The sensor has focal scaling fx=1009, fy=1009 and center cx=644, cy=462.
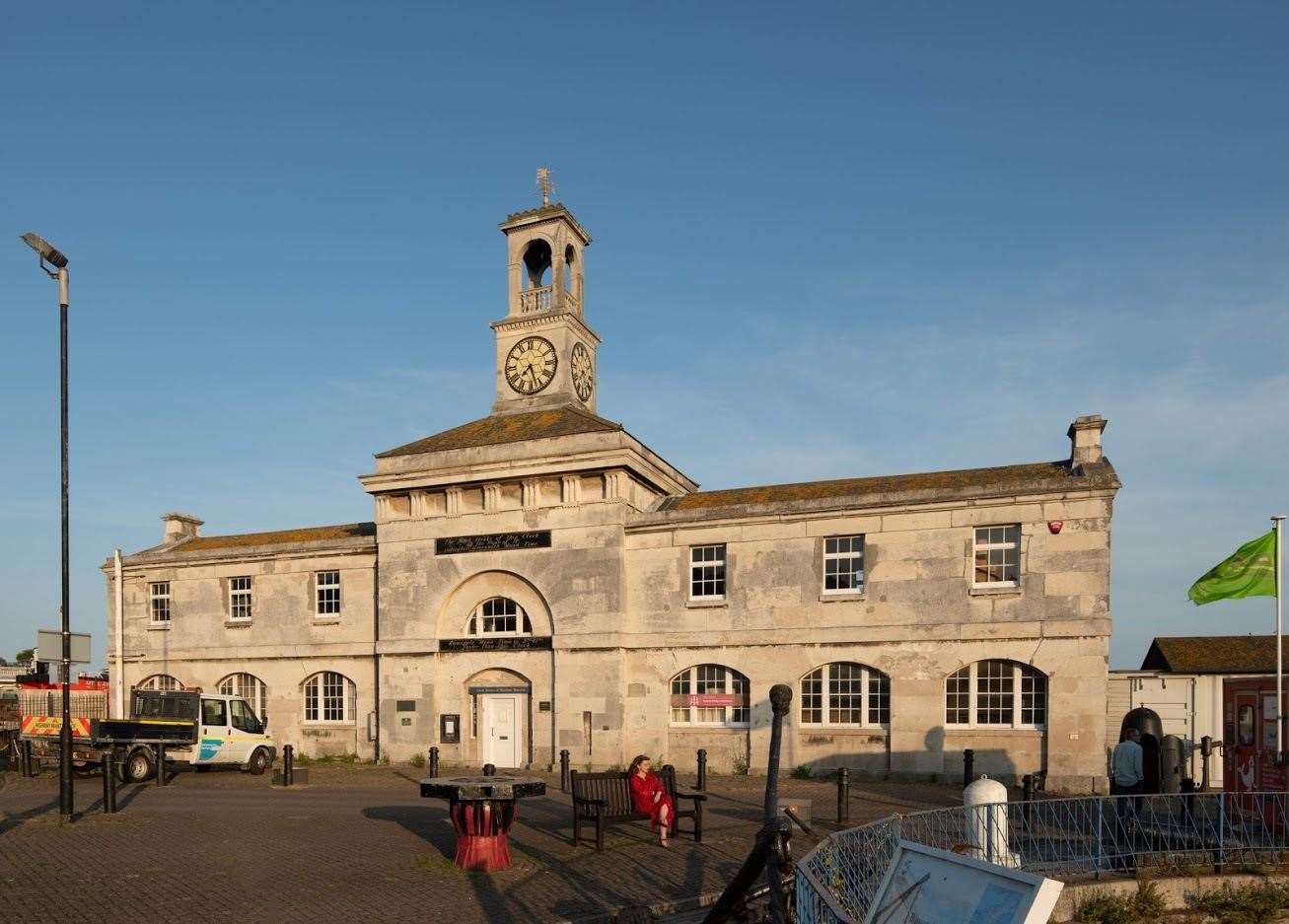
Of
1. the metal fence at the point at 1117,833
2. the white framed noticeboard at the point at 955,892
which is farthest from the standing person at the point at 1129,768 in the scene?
the white framed noticeboard at the point at 955,892

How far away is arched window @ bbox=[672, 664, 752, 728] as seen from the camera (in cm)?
2519

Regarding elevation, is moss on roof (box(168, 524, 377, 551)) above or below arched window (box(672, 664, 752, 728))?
above

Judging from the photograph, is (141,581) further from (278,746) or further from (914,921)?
(914,921)

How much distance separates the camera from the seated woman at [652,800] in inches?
544

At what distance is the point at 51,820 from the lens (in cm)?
1596

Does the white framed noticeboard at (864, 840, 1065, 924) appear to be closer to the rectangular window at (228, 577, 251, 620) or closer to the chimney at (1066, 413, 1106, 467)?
the chimney at (1066, 413, 1106, 467)

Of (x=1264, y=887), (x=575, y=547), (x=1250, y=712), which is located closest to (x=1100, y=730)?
(x=1250, y=712)

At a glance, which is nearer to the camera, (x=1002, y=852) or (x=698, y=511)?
(x=1002, y=852)

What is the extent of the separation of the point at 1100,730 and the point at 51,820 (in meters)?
20.0

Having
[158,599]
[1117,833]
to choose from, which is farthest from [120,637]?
[1117,833]

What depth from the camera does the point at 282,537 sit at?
33.8m

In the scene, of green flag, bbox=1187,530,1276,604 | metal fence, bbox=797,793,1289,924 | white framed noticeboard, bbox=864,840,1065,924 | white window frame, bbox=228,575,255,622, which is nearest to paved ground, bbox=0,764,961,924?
metal fence, bbox=797,793,1289,924

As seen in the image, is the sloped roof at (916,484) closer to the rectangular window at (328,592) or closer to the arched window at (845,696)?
the arched window at (845,696)

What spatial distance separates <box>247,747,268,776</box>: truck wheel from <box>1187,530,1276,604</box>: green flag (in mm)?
21816
